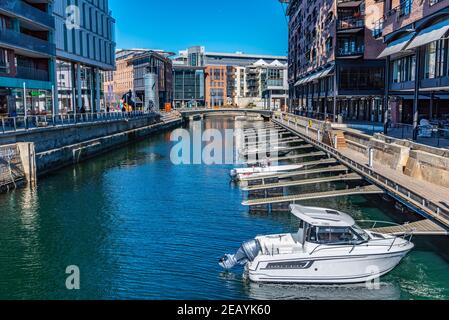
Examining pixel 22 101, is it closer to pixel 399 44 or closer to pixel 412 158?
pixel 399 44

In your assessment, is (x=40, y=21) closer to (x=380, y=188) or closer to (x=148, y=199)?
(x=148, y=199)

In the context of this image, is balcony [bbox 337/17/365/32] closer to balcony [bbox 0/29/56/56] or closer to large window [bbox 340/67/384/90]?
large window [bbox 340/67/384/90]

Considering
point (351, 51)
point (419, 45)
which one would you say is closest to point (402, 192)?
point (419, 45)

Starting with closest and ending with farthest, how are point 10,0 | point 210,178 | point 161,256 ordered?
point 161,256, point 210,178, point 10,0

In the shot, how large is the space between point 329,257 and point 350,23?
5438 cm

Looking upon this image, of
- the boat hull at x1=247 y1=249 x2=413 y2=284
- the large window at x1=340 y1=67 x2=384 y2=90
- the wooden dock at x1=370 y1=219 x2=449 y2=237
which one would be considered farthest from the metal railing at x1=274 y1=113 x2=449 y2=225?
the large window at x1=340 y1=67 x2=384 y2=90

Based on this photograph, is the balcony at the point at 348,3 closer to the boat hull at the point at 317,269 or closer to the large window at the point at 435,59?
the large window at the point at 435,59

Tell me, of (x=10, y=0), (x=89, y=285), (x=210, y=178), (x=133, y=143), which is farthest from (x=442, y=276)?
(x=133, y=143)

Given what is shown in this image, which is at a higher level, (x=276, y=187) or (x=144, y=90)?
(x=144, y=90)

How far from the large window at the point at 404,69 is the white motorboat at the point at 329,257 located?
30283 millimetres

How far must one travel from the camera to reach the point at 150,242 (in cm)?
2442

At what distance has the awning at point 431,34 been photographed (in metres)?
30.3
